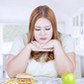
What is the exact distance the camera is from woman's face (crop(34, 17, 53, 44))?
1227 mm

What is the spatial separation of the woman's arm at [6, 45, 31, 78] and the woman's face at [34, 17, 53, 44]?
80mm

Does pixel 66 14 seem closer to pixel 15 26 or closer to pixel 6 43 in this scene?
pixel 15 26

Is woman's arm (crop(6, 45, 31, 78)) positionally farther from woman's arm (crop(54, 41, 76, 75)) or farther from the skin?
woman's arm (crop(54, 41, 76, 75))

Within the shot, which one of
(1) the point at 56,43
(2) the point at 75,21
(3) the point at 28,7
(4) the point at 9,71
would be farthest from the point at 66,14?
(4) the point at 9,71

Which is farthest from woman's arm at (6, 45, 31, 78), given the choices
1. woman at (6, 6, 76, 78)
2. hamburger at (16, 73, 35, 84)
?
hamburger at (16, 73, 35, 84)

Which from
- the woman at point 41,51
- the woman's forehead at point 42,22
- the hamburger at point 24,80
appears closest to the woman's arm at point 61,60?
the woman at point 41,51

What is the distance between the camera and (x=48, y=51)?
4.12ft

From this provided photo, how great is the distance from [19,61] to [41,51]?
0.13 metres

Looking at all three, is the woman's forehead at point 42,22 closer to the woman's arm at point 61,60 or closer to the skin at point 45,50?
the skin at point 45,50

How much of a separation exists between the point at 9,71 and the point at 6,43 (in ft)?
1.14

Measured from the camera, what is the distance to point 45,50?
125 cm

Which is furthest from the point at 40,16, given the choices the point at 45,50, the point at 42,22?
the point at 45,50

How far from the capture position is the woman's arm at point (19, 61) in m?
1.21

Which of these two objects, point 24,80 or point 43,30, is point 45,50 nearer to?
point 43,30
